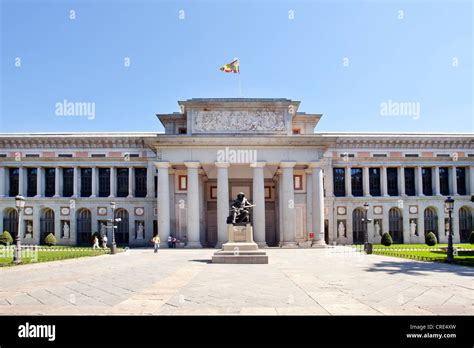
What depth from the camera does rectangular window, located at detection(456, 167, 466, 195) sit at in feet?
199

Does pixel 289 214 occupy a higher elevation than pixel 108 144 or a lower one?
lower

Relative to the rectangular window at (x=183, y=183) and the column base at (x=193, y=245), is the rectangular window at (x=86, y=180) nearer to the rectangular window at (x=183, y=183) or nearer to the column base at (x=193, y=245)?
the rectangular window at (x=183, y=183)

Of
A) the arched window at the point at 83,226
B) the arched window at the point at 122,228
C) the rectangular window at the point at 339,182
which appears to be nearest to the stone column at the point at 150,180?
the arched window at the point at 122,228

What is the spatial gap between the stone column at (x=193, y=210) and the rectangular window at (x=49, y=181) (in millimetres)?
27201

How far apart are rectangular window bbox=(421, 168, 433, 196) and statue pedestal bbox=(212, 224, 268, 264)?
45.1 meters

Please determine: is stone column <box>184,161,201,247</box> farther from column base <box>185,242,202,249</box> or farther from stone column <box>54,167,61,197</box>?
stone column <box>54,167,61,197</box>

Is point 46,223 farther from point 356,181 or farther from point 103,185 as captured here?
point 356,181

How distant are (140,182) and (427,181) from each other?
45.3 meters

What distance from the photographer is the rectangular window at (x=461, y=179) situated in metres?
60.6

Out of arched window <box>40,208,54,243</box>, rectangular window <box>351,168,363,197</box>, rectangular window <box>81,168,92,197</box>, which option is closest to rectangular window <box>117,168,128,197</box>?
rectangular window <box>81,168,92,197</box>

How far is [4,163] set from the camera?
187 feet
